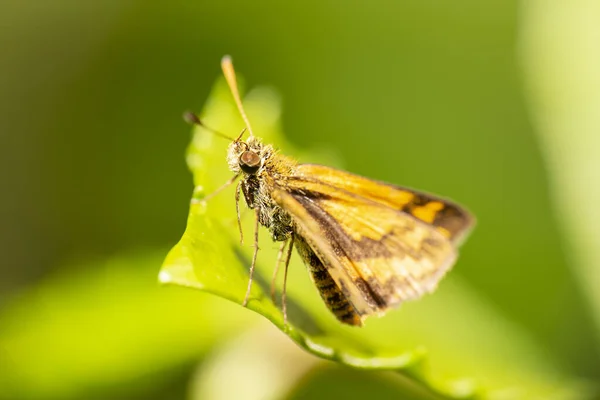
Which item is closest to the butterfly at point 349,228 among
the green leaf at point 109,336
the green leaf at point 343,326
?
the green leaf at point 343,326

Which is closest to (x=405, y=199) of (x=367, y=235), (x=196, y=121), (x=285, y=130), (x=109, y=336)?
(x=367, y=235)

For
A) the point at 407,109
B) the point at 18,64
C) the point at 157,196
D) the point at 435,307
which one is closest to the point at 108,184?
the point at 157,196

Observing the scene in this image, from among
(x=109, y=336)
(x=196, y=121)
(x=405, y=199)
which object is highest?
(x=196, y=121)

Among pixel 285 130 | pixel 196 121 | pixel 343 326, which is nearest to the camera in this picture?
pixel 196 121

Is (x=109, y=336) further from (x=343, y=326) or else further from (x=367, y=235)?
(x=367, y=235)

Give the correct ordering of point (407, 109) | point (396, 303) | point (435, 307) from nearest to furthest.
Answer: point (396, 303) < point (435, 307) < point (407, 109)

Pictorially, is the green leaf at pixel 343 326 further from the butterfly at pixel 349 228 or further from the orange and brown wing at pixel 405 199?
the orange and brown wing at pixel 405 199

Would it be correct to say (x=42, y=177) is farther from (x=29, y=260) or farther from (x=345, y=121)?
(x=345, y=121)
